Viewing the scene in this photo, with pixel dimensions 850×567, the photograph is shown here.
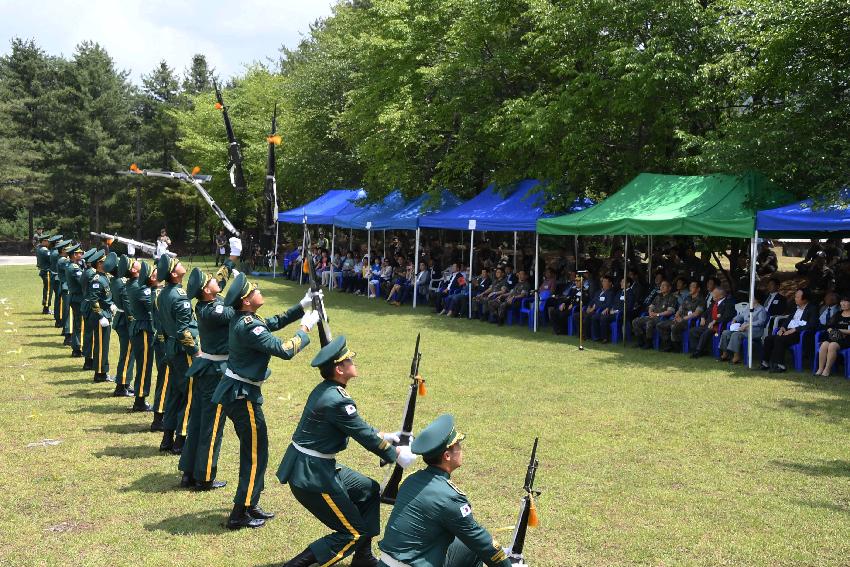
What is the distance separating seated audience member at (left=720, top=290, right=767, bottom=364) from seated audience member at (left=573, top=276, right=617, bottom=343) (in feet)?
9.59

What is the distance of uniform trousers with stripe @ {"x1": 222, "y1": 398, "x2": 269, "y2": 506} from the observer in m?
6.66

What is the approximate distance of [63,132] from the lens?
57000 mm

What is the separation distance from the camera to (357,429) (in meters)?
5.44

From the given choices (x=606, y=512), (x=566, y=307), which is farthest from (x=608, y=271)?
(x=606, y=512)

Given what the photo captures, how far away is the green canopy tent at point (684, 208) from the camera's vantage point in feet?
47.1

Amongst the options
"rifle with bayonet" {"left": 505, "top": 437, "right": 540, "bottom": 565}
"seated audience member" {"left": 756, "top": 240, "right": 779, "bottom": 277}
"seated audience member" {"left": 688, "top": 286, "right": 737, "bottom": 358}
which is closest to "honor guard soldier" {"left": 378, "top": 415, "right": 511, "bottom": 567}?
"rifle with bayonet" {"left": 505, "top": 437, "right": 540, "bottom": 565}

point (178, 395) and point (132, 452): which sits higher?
point (178, 395)

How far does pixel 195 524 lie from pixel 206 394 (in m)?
1.25

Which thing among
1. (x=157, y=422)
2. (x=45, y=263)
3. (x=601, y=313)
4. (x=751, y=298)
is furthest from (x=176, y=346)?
(x=45, y=263)

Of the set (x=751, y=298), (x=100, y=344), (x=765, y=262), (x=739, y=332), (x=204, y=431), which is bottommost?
(x=204, y=431)

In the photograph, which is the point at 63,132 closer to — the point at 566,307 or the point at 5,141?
the point at 5,141

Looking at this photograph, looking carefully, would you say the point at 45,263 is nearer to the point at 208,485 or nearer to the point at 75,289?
the point at 75,289

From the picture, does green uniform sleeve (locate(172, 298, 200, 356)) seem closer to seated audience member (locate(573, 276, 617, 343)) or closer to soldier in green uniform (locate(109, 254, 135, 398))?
soldier in green uniform (locate(109, 254, 135, 398))

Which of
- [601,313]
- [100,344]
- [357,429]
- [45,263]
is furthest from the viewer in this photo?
[45,263]
